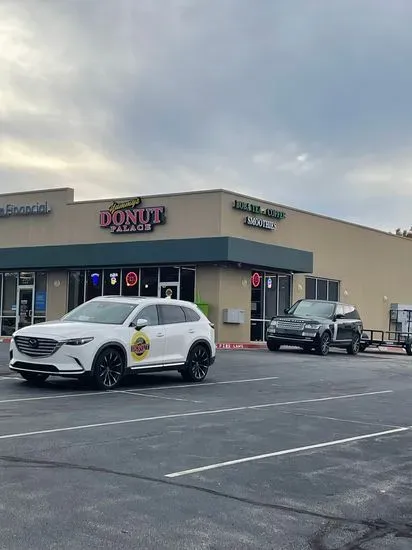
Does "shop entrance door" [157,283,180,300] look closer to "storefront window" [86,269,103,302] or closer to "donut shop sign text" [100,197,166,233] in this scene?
"donut shop sign text" [100,197,166,233]

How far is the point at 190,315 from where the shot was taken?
15.9 meters

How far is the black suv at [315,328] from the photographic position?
25.5 metres

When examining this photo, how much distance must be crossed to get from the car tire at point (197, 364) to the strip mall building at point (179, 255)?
1259cm

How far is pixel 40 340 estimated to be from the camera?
1325 centimetres

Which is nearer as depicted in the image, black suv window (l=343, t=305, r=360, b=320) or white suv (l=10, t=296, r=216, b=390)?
white suv (l=10, t=296, r=216, b=390)

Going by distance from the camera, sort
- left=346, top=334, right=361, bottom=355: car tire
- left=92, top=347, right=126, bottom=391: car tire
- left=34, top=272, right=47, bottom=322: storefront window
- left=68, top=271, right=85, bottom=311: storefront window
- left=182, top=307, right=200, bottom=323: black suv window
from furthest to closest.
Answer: left=34, top=272, right=47, bottom=322: storefront window
left=68, top=271, right=85, bottom=311: storefront window
left=346, top=334, right=361, bottom=355: car tire
left=182, top=307, right=200, bottom=323: black suv window
left=92, top=347, right=126, bottom=391: car tire

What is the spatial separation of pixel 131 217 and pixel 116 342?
1797 cm

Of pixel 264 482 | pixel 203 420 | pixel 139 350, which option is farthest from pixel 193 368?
pixel 264 482

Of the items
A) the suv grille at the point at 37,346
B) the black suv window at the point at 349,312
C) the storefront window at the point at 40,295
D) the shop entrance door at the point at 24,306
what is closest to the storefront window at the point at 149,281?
the storefront window at the point at 40,295

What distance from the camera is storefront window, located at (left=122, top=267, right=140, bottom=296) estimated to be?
1243 inches

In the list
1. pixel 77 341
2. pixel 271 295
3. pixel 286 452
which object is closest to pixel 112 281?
pixel 271 295

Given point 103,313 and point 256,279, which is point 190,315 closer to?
point 103,313

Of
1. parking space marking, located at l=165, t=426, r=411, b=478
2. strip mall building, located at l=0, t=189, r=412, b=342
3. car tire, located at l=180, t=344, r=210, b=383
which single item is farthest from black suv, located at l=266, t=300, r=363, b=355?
parking space marking, located at l=165, t=426, r=411, b=478

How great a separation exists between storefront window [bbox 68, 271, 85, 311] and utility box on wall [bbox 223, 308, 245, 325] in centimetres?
736
